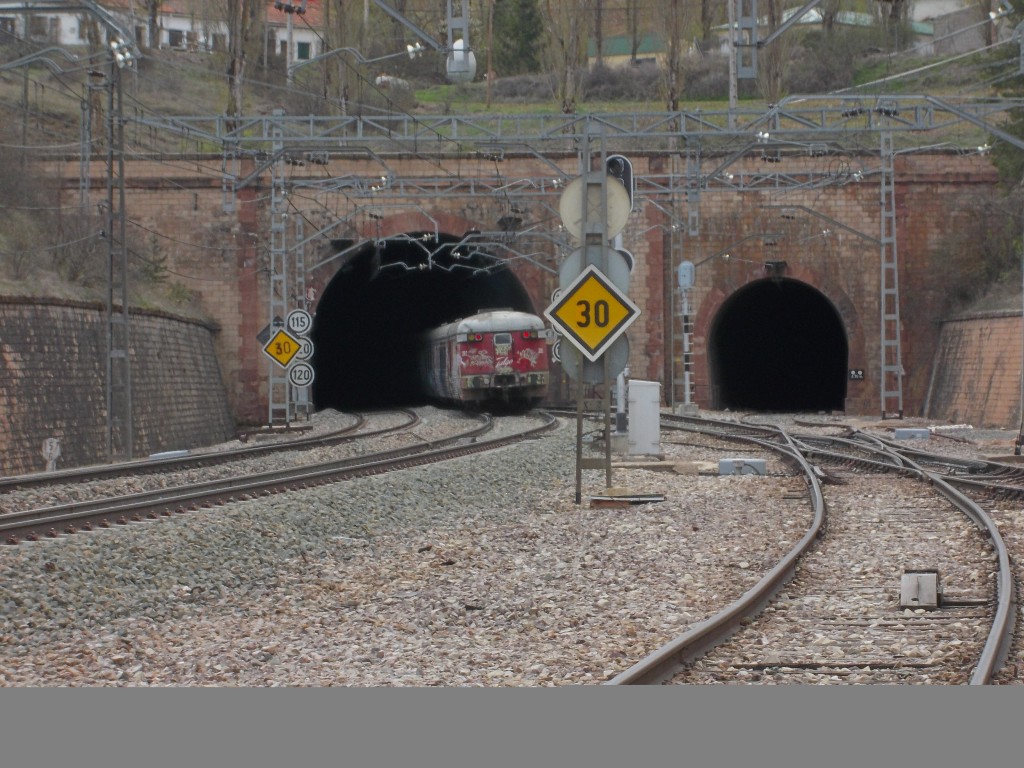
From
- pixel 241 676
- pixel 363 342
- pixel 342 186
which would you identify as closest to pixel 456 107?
pixel 363 342

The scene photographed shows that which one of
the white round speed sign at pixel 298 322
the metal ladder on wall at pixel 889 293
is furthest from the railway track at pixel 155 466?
the metal ladder on wall at pixel 889 293

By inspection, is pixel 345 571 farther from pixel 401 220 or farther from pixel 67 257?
pixel 401 220

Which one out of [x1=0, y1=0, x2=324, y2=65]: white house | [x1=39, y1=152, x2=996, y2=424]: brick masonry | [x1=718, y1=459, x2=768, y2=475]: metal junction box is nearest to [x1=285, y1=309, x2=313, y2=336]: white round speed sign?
[x1=39, y1=152, x2=996, y2=424]: brick masonry

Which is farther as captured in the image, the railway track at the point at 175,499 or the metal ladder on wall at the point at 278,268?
the metal ladder on wall at the point at 278,268

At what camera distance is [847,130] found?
31688 millimetres

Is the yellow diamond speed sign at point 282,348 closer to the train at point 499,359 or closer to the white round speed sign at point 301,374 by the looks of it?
the white round speed sign at point 301,374

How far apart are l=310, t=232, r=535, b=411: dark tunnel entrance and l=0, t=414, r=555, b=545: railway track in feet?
96.4

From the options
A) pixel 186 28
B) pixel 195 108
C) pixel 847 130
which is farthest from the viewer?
pixel 186 28

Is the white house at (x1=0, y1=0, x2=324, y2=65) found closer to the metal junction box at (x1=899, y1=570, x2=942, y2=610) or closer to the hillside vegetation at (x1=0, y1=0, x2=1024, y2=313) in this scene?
the hillside vegetation at (x1=0, y1=0, x2=1024, y2=313)

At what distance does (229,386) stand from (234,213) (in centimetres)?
522

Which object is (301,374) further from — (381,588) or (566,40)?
(381,588)

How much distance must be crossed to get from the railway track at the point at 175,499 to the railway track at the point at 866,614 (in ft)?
19.8

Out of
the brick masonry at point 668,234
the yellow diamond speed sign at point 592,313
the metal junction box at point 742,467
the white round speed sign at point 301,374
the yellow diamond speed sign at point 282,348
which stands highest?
the brick masonry at point 668,234

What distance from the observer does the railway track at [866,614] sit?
716 centimetres
